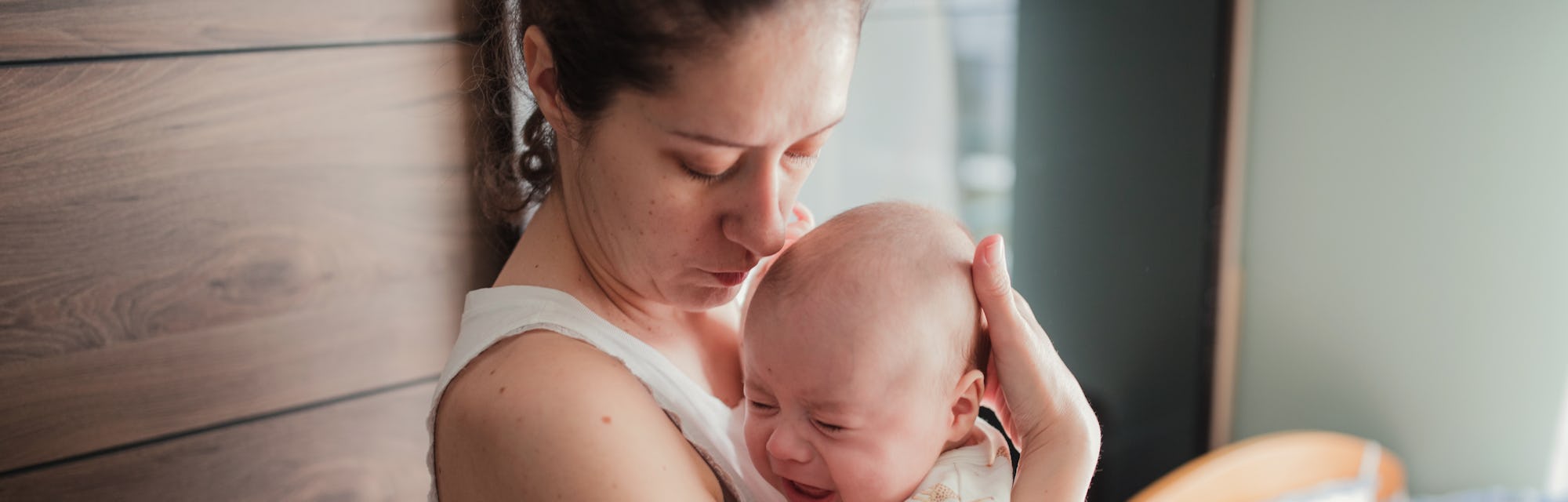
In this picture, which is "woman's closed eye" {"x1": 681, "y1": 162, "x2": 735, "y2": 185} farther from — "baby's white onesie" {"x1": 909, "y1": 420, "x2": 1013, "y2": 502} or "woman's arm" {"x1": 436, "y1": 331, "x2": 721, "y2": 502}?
"baby's white onesie" {"x1": 909, "y1": 420, "x2": 1013, "y2": 502}

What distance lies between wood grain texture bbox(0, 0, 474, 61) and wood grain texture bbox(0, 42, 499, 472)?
22 mm

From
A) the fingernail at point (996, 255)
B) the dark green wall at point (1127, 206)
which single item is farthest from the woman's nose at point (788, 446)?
the dark green wall at point (1127, 206)

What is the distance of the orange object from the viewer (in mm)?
2250

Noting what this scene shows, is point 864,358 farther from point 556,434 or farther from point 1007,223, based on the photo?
point 1007,223

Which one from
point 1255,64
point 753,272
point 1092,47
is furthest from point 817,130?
point 1255,64

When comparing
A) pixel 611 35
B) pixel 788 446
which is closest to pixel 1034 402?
pixel 788 446

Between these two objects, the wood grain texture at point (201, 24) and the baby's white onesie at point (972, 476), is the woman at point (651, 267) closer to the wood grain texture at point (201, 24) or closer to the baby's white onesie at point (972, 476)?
the baby's white onesie at point (972, 476)

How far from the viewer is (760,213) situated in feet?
3.32

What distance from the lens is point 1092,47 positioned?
8.29 feet

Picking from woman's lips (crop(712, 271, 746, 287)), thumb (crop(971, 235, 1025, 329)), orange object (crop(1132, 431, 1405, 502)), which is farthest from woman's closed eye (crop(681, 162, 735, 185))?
orange object (crop(1132, 431, 1405, 502))

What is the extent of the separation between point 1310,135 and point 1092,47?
485 mm

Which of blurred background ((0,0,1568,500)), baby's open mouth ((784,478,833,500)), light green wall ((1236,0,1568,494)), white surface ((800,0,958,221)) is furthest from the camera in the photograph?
white surface ((800,0,958,221))

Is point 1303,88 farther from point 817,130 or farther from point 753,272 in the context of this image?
point 817,130

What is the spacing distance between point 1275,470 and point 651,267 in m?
1.72
